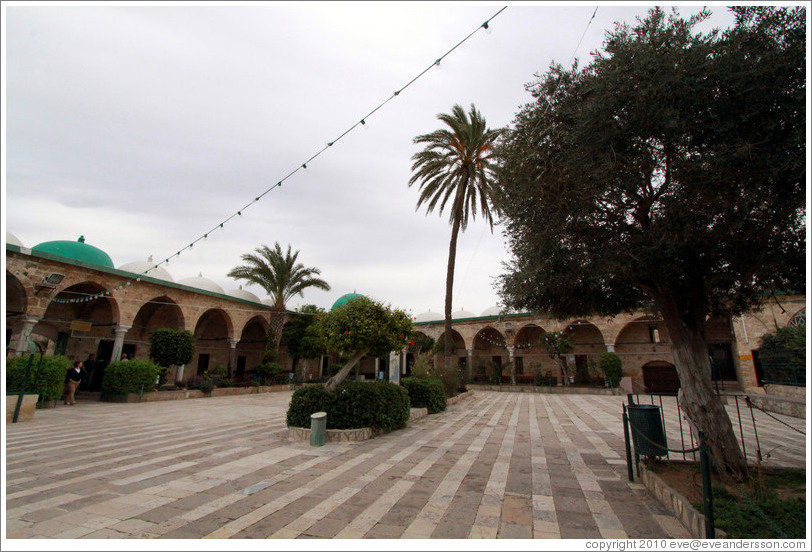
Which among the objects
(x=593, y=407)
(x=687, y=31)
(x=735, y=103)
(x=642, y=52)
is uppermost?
(x=687, y=31)

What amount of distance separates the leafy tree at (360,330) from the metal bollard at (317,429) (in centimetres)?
92

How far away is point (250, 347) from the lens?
25875mm

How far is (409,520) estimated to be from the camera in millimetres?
3508

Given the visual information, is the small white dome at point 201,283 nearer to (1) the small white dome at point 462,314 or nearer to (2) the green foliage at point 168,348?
(2) the green foliage at point 168,348

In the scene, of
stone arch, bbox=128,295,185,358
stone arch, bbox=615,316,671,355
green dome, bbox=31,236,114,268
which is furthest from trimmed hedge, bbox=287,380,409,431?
stone arch, bbox=615,316,671,355

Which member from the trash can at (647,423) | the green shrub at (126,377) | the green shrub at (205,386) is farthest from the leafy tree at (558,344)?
the green shrub at (126,377)

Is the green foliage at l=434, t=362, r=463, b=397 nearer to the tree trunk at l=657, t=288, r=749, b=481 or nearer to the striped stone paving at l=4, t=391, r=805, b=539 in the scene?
the striped stone paving at l=4, t=391, r=805, b=539

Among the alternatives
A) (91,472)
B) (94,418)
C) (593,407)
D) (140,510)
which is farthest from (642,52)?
(94,418)

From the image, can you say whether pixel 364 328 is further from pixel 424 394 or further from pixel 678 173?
pixel 678 173

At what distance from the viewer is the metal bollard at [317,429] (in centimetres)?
683

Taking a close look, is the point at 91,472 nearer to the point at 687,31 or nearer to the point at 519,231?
the point at 519,231

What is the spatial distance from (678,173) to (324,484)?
5.64 meters

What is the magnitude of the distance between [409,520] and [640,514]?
2360 millimetres

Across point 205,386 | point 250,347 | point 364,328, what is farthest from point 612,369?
point 250,347
